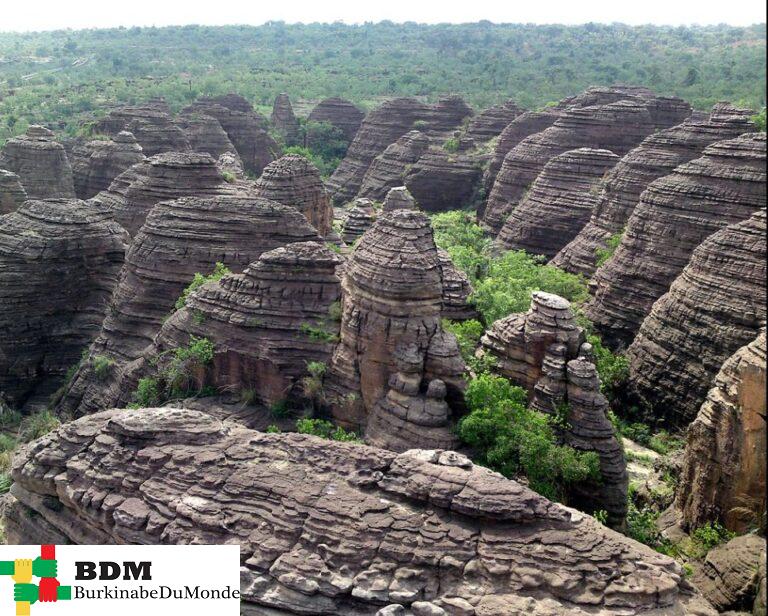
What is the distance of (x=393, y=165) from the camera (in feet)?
173

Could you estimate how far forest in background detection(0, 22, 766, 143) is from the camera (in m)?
83.9

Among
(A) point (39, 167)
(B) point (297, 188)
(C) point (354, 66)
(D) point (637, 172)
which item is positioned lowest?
(A) point (39, 167)

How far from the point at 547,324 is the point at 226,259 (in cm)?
1113

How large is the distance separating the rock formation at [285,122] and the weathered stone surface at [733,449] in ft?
190

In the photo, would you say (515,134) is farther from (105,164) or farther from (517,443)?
(517,443)

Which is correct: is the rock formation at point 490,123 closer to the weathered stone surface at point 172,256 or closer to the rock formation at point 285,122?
the rock formation at point 285,122

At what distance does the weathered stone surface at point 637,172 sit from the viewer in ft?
99.2

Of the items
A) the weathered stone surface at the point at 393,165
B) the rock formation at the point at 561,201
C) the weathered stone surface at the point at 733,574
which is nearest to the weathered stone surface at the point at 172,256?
the weathered stone surface at the point at 733,574

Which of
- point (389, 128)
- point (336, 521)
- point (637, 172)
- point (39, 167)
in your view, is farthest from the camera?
point (389, 128)

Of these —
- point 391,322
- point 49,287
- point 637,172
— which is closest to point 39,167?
point 49,287

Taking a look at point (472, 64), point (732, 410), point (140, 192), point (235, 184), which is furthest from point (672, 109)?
point (472, 64)

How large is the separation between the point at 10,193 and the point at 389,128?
32.8m

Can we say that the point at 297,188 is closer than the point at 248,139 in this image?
Yes

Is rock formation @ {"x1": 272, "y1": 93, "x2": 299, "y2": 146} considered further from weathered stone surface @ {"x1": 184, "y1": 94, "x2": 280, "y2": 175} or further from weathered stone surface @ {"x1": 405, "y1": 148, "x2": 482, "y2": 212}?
weathered stone surface @ {"x1": 405, "y1": 148, "x2": 482, "y2": 212}
